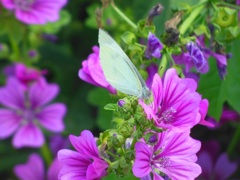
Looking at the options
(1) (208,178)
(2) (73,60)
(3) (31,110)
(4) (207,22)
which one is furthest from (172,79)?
(2) (73,60)

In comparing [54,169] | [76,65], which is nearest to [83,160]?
[54,169]

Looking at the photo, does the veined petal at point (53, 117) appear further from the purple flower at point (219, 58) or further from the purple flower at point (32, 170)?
the purple flower at point (219, 58)

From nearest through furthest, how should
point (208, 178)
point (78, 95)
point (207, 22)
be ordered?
point (207, 22) → point (208, 178) → point (78, 95)

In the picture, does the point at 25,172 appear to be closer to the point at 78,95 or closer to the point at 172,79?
the point at 78,95

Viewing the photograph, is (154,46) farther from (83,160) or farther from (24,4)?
(24,4)

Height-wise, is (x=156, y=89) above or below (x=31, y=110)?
below

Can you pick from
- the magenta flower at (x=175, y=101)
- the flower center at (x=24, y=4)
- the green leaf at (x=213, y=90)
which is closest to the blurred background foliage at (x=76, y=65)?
the flower center at (x=24, y=4)
